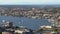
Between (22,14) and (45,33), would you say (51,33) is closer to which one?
(45,33)

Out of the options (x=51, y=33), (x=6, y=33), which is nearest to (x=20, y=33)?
(x=6, y=33)

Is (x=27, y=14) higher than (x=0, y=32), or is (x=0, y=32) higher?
(x=0, y=32)

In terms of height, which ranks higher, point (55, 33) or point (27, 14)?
point (55, 33)

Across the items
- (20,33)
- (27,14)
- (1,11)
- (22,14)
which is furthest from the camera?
(22,14)

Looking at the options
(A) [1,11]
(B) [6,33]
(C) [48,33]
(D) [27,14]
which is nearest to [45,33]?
(C) [48,33]

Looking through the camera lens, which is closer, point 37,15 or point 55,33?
point 55,33

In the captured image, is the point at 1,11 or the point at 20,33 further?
the point at 1,11

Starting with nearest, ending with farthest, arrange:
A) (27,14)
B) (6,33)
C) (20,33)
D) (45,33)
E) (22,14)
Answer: (6,33) < (20,33) < (45,33) < (27,14) < (22,14)

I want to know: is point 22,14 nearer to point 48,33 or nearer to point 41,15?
point 41,15

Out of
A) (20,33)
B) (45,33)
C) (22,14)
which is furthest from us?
(22,14)
